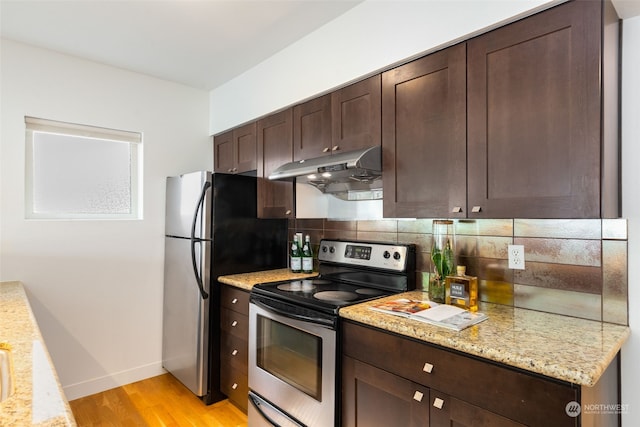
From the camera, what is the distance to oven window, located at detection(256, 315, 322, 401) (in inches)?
70.1

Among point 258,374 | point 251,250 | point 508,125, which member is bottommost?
point 258,374

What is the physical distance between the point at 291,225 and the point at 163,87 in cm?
166

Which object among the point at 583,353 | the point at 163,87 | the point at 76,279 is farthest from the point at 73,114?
the point at 583,353

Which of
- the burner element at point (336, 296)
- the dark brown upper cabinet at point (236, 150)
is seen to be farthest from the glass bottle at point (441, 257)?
the dark brown upper cabinet at point (236, 150)

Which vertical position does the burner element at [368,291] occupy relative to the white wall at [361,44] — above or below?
below

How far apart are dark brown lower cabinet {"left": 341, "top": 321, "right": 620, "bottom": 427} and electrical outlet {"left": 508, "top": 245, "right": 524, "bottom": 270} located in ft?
1.63

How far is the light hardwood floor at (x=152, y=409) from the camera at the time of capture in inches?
94.4

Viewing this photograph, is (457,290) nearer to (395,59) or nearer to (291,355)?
(291,355)

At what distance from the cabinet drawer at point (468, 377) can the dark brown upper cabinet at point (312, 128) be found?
1.14 m

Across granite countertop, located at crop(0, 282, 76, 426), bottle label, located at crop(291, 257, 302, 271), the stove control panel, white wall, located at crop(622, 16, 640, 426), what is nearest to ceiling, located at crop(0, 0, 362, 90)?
white wall, located at crop(622, 16, 640, 426)

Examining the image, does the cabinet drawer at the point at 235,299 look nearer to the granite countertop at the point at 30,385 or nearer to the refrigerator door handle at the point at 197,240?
the refrigerator door handle at the point at 197,240

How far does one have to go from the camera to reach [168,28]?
2.28 m

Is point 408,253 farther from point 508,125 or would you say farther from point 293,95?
point 293,95

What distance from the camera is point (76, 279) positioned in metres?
2.72
